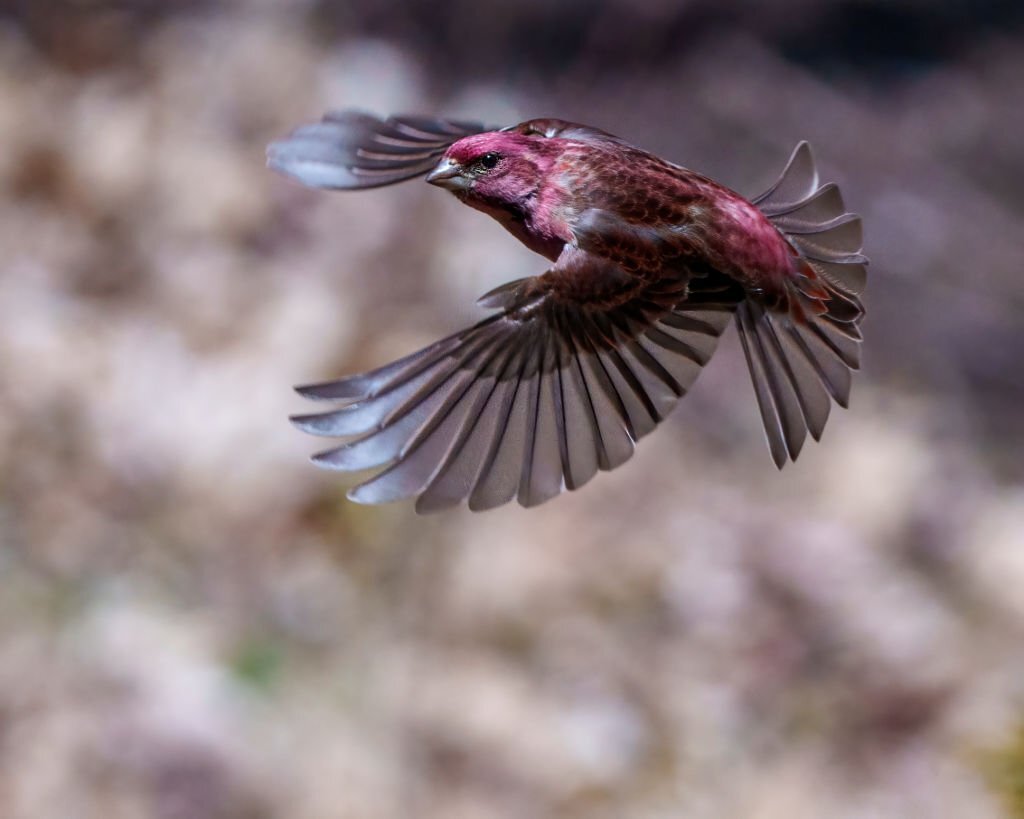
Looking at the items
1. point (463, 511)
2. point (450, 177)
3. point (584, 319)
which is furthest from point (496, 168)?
point (463, 511)

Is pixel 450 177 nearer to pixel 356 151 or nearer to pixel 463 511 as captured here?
pixel 356 151

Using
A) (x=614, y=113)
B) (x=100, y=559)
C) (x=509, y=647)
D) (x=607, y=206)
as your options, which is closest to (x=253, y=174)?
(x=614, y=113)

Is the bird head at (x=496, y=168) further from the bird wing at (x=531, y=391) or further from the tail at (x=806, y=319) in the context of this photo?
the tail at (x=806, y=319)

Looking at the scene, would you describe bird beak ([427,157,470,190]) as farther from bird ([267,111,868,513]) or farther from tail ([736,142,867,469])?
tail ([736,142,867,469])

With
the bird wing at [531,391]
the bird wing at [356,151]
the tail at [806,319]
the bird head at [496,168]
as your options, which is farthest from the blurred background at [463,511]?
the bird head at [496,168]

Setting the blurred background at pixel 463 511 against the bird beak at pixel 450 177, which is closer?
the bird beak at pixel 450 177

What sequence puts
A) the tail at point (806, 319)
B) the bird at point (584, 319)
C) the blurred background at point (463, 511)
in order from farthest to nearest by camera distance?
the blurred background at point (463, 511), the tail at point (806, 319), the bird at point (584, 319)

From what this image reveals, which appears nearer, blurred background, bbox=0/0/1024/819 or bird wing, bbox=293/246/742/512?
bird wing, bbox=293/246/742/512

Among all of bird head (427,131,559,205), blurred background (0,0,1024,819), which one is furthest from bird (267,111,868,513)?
blurred background (0,0,1024,819)
